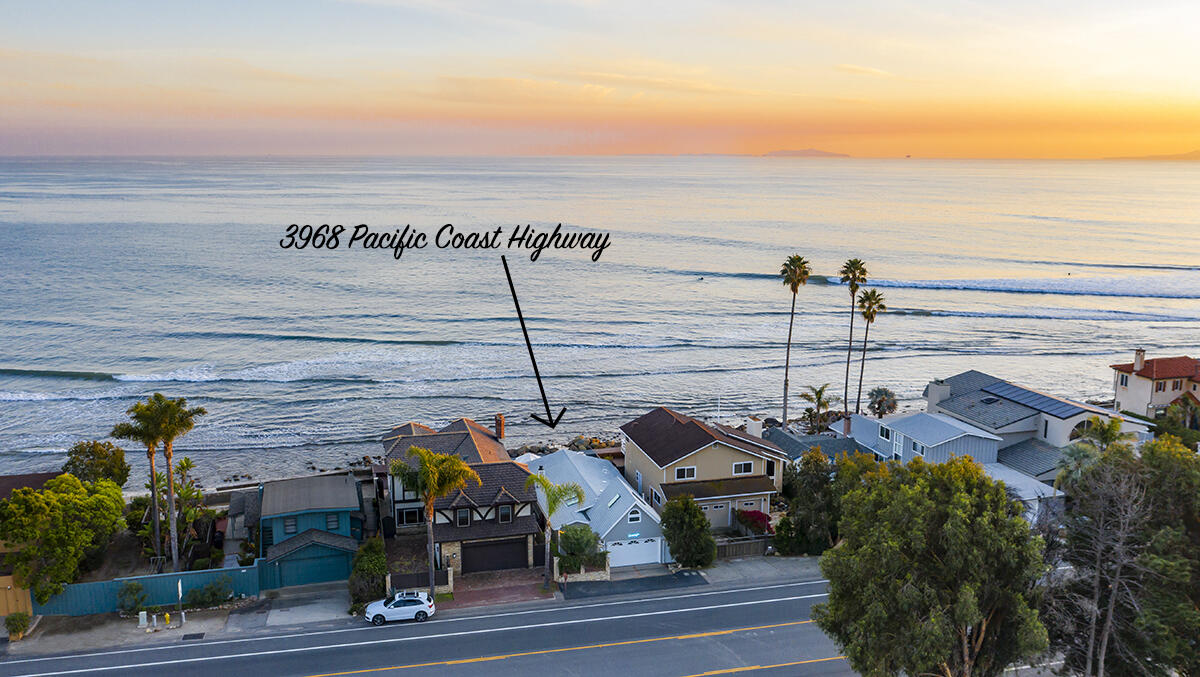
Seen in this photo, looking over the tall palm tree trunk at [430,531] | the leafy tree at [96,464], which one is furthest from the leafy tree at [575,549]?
the leafy tree at [96,464]

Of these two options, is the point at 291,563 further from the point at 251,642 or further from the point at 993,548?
the point at 993,548

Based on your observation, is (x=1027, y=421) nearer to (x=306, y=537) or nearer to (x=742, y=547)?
(x=742, y=547)

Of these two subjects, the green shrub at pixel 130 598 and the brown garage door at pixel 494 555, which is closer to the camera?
the green shrub at pixel 130 598

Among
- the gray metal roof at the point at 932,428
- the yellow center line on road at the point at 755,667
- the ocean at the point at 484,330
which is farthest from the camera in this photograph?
the ocean at the point at 484,330

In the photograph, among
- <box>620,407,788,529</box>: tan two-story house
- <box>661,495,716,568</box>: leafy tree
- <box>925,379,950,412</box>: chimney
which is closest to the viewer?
<box>661,495,716,568</box>: leafy tree

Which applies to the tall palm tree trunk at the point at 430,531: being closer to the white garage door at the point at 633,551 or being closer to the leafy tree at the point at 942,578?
the white garage door at the point at 633,551

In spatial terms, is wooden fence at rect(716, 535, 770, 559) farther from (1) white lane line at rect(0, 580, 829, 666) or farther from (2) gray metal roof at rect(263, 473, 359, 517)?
(2) gray metal roof at rect(263, 473, 359, 517)

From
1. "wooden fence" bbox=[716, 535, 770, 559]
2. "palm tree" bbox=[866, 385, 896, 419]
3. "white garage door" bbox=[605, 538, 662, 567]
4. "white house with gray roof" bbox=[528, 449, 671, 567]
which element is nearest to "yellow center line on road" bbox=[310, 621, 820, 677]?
"white house with gray roof" bbox=[528, 449, 671, 567]
